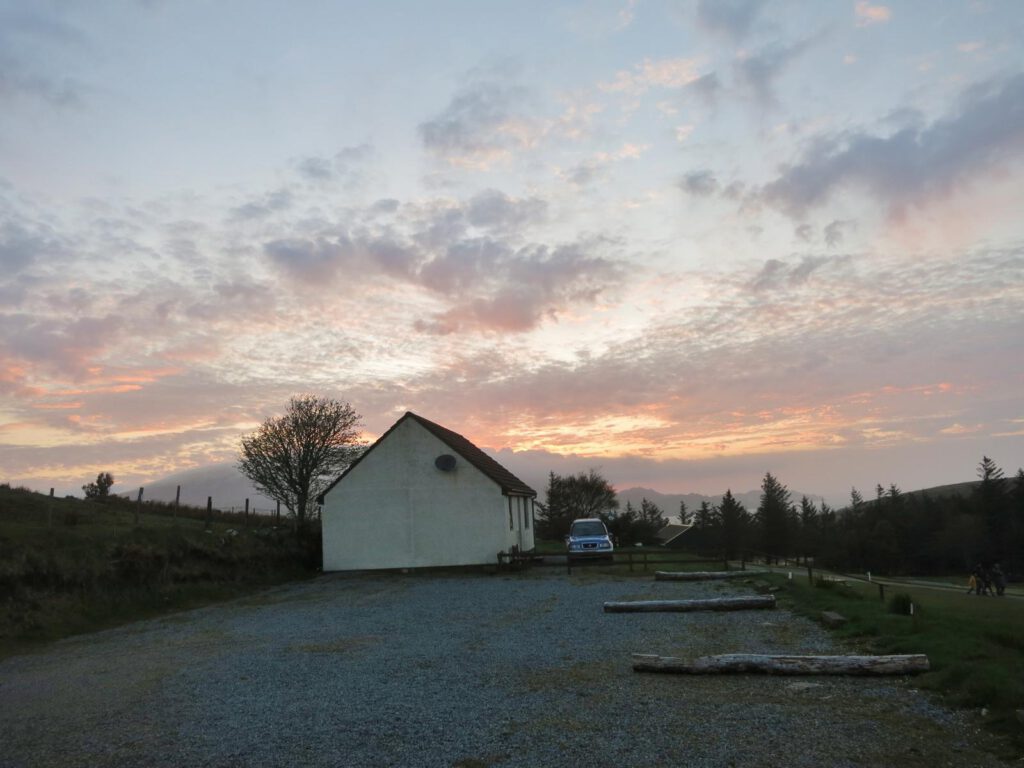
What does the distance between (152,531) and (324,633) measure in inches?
466

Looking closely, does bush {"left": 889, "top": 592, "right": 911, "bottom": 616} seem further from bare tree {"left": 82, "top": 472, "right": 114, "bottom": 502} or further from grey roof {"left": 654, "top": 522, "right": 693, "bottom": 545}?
grey roof {"left": 654, "top": 522, "right": 693, "bottom": 545}

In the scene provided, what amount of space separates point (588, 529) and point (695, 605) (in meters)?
16.4

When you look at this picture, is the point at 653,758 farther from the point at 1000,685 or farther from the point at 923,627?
the point at 923,627

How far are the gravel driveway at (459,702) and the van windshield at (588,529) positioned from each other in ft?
53.4

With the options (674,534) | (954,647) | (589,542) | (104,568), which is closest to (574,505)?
(674,534)

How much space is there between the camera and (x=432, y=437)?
3192 cm

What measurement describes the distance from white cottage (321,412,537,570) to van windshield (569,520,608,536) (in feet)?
10.6

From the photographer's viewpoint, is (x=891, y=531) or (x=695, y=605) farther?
(x=891, y=531)

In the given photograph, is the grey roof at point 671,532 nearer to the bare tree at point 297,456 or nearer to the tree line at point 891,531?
the tree line at point 891,531

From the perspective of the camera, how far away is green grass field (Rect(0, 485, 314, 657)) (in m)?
18.2

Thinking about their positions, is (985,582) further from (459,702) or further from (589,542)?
(459,702)

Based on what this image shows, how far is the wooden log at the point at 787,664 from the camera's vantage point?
9141mm

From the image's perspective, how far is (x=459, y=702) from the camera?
900cm

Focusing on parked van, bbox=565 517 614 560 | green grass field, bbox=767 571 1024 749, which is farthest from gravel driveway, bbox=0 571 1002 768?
parked van, bbox=565 517 614 560
